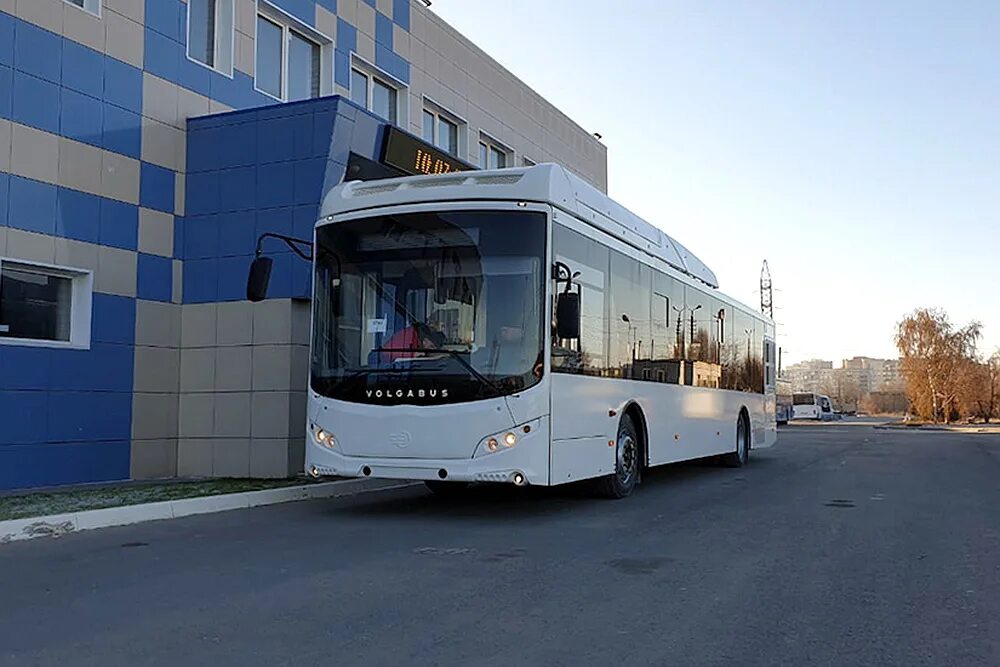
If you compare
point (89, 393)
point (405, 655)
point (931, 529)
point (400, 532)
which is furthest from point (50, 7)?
point (931, 529)

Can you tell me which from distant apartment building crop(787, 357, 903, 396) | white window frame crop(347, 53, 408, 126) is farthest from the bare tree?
distant apartment building crop(787, 357, 903, 396)

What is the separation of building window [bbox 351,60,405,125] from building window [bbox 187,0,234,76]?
4.01m

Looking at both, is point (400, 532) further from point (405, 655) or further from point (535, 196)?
point (405, 655)

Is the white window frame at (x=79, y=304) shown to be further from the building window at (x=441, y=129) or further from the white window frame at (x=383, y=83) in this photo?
the building window at (x=441, y=129)

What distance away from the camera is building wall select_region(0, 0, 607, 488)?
12.7 meters

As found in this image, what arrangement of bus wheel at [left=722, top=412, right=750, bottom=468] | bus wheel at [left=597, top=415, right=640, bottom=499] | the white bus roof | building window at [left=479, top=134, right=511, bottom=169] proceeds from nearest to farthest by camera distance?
Answer: the white bus roof → bus wheel at [left=597, top=415, right=640, bottom=499] → bus wheel at [left=722, top=412, right=750, bottom=468] → building window at [left=479, top=134, right=511, bottom=169]

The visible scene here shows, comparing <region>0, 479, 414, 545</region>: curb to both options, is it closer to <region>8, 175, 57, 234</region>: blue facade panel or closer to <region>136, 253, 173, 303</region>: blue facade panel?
<region>136, 253, 173, 303</region>: blue facade panel

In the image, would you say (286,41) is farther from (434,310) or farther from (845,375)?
(845,375)

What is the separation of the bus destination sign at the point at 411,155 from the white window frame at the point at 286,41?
285 centimetres

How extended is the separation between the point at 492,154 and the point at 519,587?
68.2 ft

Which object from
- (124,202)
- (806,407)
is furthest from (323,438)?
(806,407)

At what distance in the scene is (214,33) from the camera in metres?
16.1

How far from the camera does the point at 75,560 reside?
789 cm

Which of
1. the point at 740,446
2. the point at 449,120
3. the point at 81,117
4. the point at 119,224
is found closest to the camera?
the point at 81,117
